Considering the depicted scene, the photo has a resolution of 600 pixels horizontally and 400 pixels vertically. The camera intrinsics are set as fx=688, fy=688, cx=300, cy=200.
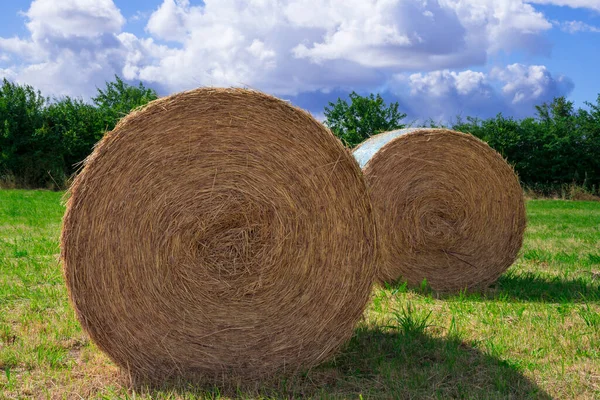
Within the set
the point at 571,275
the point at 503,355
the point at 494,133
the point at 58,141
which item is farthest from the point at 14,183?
the point at 503,355

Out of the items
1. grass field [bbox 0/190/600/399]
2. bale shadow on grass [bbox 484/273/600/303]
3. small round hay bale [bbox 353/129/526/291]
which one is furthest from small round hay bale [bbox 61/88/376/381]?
bale shadow on grass [bbox 484/273/600/303]

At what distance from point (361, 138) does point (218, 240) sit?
55.6 feet

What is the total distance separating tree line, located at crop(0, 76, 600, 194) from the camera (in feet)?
69.6

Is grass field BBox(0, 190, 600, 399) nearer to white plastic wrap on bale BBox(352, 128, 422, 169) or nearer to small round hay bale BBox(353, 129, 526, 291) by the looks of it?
small round hay bale BBox(353, 129, 526, 291)

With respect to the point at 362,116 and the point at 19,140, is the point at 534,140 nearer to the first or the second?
the point at 362,116

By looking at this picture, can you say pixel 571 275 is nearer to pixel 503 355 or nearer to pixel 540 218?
pixel 503 355

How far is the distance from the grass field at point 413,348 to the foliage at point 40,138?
14.7m

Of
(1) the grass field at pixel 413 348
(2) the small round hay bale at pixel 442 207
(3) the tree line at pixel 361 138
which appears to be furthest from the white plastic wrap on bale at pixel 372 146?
(3) the tree line at pixel 361 138

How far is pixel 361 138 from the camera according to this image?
21.2 meters

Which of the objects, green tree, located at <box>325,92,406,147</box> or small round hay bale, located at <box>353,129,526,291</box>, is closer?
small round hay bale, located at <box>353,129,526,291</box>

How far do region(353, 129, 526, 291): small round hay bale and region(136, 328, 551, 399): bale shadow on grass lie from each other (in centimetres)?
243

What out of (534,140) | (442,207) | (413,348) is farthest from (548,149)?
(413,348)

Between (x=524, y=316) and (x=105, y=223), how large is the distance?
370 centimetres

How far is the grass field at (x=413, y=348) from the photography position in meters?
4.38
